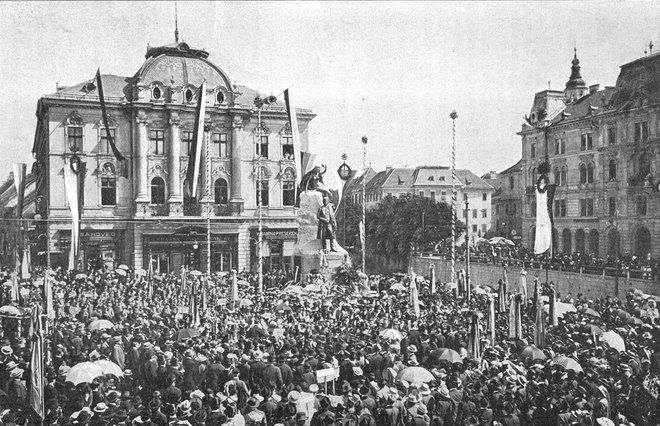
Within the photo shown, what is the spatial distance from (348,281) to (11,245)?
2377 cm

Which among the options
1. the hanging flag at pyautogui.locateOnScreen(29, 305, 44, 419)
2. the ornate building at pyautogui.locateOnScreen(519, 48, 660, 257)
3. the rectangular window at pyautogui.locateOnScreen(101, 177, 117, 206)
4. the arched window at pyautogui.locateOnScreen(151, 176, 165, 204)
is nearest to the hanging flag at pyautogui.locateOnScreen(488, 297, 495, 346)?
the hanging flag at pyautogui.locateOnScreen(29, 305, 44, 419)

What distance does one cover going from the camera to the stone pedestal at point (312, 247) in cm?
3025

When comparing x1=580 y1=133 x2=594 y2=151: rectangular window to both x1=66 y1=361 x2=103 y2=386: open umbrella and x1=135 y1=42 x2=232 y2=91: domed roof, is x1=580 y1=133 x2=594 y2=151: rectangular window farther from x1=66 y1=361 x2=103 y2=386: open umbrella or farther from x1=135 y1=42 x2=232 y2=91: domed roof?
x1=66 y1=361 x2=103 y2=386: open umbrella

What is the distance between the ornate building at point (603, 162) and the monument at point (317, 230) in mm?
11728

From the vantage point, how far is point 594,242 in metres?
43.3

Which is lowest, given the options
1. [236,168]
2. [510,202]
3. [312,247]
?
[312,247]

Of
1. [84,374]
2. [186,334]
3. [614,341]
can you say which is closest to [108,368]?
[84,374]

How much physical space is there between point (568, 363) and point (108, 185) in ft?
115

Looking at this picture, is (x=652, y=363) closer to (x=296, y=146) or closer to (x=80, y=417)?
(x=80, y=417)

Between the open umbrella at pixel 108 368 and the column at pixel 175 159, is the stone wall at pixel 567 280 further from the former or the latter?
the column at pixel 175 159

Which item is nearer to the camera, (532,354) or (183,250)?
(532,354)

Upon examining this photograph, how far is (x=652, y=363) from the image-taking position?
13289mm

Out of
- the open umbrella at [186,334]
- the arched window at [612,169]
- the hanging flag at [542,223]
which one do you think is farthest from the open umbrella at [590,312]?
the arched window at [612,169]

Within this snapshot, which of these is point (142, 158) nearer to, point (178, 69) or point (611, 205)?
point (178, 69)
